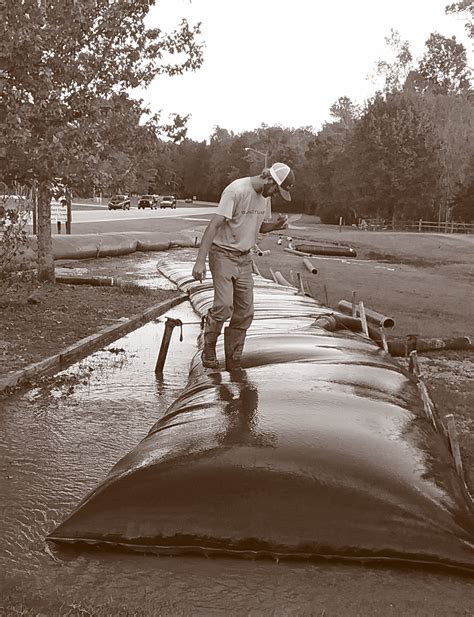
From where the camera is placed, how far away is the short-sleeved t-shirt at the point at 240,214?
6.17 meters

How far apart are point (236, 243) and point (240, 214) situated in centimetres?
23

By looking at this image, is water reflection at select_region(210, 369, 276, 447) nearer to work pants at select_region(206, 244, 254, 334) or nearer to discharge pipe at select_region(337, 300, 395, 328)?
work pants at select_region(206, 244, 254, 334)

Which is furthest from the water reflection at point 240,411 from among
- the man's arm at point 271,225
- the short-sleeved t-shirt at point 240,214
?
the man's arm at point 271,225

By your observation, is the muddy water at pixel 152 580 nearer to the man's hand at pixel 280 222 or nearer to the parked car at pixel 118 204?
the man's hand at pixel 280 222

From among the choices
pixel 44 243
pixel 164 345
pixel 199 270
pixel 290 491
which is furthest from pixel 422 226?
pixel 290 491

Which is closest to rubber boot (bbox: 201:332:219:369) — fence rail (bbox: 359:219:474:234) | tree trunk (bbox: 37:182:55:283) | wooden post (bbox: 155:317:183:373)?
wooden post (bbox: 155:317:183:373)

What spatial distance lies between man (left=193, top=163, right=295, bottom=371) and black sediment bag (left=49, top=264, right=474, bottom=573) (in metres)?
1.40

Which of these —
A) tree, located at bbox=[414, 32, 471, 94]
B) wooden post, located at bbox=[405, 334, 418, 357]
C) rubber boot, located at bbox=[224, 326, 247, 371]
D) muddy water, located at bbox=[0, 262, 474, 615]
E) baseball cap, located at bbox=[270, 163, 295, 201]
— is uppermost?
tree, located at bbox=[414, 32, 471, 94]

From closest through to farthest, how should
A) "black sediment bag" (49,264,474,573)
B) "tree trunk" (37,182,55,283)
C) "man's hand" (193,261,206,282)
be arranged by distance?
"black sediment bag" (49,264,474,573), "man's hand" (193,261,206,282), "tree trunk" (37,182,55,283)

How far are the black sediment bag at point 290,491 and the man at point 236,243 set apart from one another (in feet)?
4.59

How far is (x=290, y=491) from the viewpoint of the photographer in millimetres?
4270

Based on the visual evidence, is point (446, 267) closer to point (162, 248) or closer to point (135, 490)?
point (162, 248)

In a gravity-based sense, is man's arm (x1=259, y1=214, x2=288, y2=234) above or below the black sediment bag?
above

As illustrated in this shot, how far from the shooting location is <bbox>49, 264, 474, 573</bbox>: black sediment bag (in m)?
4.15
